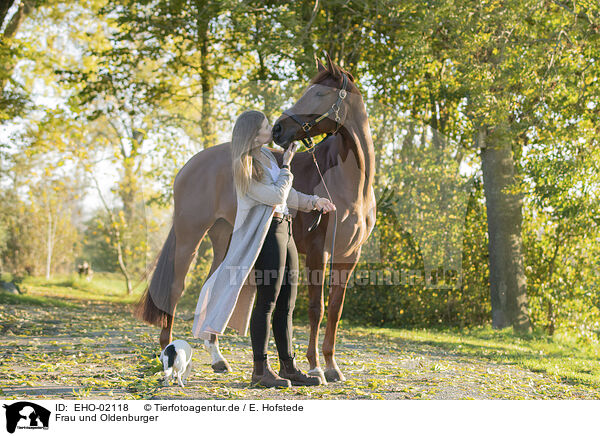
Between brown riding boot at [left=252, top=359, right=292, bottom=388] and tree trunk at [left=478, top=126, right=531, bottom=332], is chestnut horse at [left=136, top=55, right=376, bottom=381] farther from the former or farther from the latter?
tree trunk at [left=478, top=126, right=531, bottom=332]

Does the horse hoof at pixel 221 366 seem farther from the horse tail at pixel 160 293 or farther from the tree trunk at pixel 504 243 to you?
the tree trunk at pixel 504 243

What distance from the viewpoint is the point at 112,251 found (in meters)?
14.8

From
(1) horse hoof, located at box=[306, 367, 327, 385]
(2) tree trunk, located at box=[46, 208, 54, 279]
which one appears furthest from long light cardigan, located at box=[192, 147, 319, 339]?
(2) tree trunk, located at box=[46, 208, 54, 279]

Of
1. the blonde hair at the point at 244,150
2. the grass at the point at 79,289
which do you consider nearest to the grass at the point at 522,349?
the blonde hair at the point at 244,150

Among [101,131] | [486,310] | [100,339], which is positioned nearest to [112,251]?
[101,131]

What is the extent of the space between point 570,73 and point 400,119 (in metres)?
3.04

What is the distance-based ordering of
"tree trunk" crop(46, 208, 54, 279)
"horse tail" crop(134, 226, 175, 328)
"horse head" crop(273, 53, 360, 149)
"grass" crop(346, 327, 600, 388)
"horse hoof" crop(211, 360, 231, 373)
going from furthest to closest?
"tree trunk" crop(46, 208, 54, 279) → "grass" crop(346, 327, 600, 388) → "horse tail" crop(134, 226, 175, 328) → "horse hoof" crop(211, 360, 231, 373) → "horse head" crop(273, 53, 360, 149)

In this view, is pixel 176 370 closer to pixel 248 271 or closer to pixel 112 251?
pixel 248 271

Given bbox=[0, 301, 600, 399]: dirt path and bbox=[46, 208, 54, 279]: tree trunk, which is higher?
Result: bbox=[46, 208, 54, 279]: tree trunk

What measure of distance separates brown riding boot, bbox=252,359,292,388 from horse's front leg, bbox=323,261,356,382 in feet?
2.01

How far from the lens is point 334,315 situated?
410 cm

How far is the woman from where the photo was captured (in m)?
3.29

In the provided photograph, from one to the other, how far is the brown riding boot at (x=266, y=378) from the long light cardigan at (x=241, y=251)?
1.36ft
